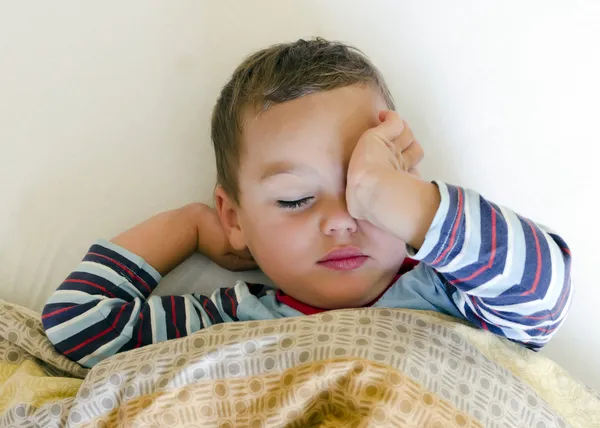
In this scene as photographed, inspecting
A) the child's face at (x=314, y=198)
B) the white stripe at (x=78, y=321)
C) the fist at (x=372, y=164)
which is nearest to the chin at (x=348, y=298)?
the child's face at (x=314, y=198)

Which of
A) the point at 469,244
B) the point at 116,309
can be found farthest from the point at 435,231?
the point at 116,309

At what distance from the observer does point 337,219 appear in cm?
86

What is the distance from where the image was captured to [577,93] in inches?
41.8

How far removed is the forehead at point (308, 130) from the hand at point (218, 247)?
0.16 meters

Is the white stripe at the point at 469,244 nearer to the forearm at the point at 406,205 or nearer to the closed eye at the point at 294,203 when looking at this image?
the forearm at the point at 406,205

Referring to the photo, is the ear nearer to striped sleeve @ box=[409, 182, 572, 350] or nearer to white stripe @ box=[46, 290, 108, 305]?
white stripe @ box=[46, 290, 108, 305]

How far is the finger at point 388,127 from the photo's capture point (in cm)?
87

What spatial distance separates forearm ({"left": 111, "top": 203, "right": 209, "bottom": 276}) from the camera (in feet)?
3.35

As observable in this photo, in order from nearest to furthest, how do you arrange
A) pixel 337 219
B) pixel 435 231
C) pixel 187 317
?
pixel 435 231, pixel 337 219, pixel 187 317

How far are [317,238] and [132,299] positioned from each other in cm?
35

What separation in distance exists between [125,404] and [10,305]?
0.33 meters

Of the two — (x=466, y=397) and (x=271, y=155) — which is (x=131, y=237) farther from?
(x=466, y=397)

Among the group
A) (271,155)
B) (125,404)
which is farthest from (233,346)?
(271,155)

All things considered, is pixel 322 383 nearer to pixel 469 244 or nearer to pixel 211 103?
pixel 469 244
